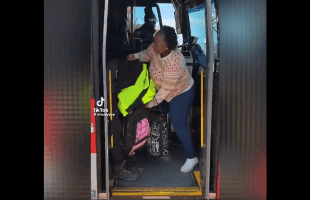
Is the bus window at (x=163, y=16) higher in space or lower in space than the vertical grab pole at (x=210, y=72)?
higher

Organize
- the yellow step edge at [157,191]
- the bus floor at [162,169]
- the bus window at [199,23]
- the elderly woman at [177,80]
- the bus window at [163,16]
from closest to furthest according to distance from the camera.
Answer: the yellow step edge at [157,191] < the bus floor at [162,169] < the elderly woman at [177,80] < the bus window at [199,23] < the bus window at [163,16]

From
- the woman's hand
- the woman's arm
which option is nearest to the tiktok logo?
the woman's hand

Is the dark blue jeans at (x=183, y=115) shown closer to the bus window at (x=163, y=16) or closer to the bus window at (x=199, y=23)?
the bus window at (x=199, y=23)

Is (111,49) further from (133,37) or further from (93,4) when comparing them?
(93,4)

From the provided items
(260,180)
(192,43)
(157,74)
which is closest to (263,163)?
(260,180)

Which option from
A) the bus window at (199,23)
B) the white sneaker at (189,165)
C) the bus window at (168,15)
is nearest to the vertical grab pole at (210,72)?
the white sneaker at (189,165)

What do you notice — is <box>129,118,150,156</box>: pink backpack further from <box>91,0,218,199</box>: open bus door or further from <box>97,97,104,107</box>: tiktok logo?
<box>97,97,104,107</box>: tiktok logo

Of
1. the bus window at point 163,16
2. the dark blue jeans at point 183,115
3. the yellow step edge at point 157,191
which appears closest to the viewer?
the yellow step edge at point 157,191

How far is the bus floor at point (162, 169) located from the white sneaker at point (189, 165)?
51 mm

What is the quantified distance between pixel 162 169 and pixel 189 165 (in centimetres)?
32

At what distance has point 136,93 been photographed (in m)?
4.11

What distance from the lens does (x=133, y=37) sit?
15.2ft

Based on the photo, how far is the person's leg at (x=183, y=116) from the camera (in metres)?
4.32
